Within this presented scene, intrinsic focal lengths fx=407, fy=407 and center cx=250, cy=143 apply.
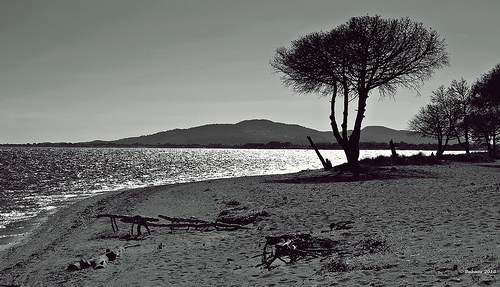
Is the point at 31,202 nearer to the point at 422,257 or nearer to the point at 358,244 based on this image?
the point at 358,244

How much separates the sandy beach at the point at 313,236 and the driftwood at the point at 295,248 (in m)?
0.19

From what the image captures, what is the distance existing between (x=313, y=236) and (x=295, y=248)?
183cm

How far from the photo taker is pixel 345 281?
7324 mm

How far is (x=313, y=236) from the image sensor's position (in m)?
11.4

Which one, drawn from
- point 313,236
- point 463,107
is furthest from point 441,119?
point 313,236

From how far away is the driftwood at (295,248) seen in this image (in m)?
9.43

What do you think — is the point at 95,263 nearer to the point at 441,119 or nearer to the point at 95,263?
the point at 95,263

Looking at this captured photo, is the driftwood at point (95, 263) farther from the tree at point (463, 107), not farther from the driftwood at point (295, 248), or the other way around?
the tree at point (463, 107)

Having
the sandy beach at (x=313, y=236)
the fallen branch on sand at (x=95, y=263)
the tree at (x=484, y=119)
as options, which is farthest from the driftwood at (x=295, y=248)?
the tree at (x=484, y=119)

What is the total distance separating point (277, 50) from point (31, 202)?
23.0 metres

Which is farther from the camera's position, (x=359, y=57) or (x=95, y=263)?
(x=359, y=57)

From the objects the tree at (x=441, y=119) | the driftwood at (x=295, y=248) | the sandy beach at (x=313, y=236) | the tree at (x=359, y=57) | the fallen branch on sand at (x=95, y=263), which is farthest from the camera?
the tree at (x=441, y=119)

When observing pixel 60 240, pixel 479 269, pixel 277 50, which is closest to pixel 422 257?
pixel 479 269

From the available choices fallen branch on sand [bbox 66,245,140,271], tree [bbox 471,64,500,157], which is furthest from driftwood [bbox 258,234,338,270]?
tree [bbox 471,64,500,157]
